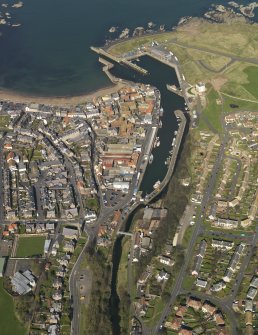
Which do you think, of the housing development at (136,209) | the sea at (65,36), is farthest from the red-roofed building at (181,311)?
the sea at (65,36)

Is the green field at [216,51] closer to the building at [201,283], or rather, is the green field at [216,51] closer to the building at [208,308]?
the building at [201,283]

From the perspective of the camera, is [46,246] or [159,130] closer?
[46,246]

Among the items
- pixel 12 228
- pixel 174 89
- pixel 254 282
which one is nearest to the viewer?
pixel 254 282

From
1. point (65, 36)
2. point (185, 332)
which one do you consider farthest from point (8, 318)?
point (65, 36)

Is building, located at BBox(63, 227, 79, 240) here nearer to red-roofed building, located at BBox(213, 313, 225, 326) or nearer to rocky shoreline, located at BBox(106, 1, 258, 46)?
red-roofed building, located at BBox(213, 313, 225, 326)

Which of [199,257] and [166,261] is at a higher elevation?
[199,257]

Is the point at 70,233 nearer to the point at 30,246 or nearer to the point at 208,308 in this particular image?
the point at 30,246

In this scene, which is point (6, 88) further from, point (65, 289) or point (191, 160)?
point (65, 289)

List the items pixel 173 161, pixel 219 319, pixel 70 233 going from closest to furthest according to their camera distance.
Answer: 1. pixel 219 319
2. pixel 70 233
3. pixel 173 161
